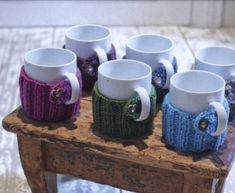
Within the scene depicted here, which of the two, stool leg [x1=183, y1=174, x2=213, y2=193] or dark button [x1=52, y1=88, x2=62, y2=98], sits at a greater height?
dark button [x1=52, y1=88, x2=62, y2=98]

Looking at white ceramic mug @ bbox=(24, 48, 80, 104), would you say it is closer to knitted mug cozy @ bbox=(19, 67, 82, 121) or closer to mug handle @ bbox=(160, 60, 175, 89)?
knitted mug cozy @ bbox=(19, 67, 82, 121)

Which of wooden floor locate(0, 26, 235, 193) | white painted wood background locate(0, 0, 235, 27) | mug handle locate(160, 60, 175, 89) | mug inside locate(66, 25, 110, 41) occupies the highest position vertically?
mug inside locate(66, 25, 110, 41)

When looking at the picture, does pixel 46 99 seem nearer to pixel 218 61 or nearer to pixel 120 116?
pixel 120 116

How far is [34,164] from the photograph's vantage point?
0.77m

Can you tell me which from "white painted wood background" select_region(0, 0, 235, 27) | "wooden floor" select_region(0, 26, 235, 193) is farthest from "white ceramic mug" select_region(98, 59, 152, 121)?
"white painted wood background" select_region(0, 0, 235, 27)

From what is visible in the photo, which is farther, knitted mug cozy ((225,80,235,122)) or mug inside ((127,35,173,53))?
mug inside ((127,35,173,53))

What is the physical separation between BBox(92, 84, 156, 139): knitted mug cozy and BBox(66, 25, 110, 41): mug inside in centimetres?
19

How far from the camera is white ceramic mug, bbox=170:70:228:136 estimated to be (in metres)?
0.62

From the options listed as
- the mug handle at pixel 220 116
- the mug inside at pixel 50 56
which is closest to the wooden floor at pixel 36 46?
the mug inside at pixel 50 56

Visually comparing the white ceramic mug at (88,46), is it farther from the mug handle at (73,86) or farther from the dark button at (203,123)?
the dark button at (203,123)

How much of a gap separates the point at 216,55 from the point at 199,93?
19 cm

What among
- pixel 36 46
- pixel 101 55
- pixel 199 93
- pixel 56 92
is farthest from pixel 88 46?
pixel 36 46

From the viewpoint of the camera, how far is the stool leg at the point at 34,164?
0.75m

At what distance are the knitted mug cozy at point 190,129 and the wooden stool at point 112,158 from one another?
0.04ft
